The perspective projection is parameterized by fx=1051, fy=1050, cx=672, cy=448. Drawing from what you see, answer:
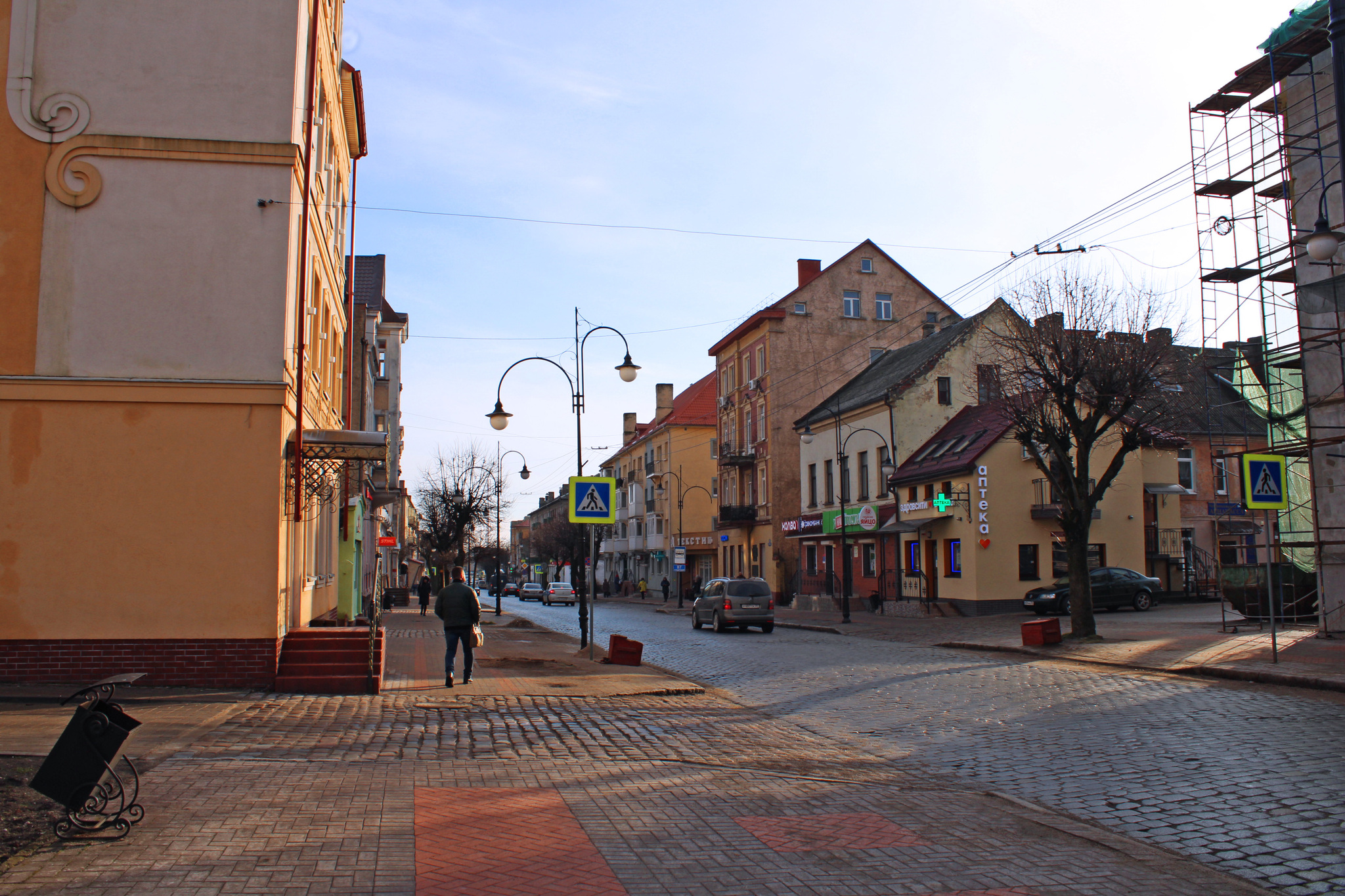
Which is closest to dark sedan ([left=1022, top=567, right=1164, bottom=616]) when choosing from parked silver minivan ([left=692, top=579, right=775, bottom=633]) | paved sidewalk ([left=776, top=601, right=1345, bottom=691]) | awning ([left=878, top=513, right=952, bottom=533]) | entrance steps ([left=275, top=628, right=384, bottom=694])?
paved sidewalk ([left=776, top=601, right=1345, bottom=691])

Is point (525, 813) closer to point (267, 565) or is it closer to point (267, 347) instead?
point (267, 565)

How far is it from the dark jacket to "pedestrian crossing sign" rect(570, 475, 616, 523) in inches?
120

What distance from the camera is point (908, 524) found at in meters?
37.2

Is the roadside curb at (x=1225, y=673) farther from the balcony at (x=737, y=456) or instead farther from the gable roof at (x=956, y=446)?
the balcony at (x=737, y=456)

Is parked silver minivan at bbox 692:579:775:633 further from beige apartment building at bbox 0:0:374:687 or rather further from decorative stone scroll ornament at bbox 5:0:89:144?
decorative stone scroll ornament at bbox 5:0:89:144

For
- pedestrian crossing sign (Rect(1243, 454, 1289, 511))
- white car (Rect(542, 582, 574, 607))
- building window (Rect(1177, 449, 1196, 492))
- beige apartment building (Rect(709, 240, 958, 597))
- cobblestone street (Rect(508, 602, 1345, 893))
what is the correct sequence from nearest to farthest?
cobblestone street (Rect(508, 602, 1345, 893))
pedestrian crossing sign (Rect(1243, 454, 1289, 511))
building window (Rect(1177, 449, 1196, 492))
beige apartment building (Rect(709, 240, 958, 597))
white car (Rect(542, 582, 574, 607))

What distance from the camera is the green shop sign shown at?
38562mm

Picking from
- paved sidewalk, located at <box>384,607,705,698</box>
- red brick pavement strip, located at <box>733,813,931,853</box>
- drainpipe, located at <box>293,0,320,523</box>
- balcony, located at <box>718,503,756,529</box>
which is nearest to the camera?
red brick pavement strip, located at <box>733,813,931,853</box>

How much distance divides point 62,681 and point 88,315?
471 cm

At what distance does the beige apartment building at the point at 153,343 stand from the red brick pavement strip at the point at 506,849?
24.0 feet

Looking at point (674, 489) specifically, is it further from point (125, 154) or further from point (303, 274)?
point (125, 154)

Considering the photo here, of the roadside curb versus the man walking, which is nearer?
the roadside curb

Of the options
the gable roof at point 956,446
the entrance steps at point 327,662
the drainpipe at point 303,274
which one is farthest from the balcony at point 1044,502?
the drainpipe at point 303,274

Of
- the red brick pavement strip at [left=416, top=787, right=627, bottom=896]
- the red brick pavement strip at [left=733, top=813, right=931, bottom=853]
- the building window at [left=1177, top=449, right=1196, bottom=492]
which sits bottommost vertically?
the red brick pavement strip at [left=733, top=813, right=931, bottom=853]
